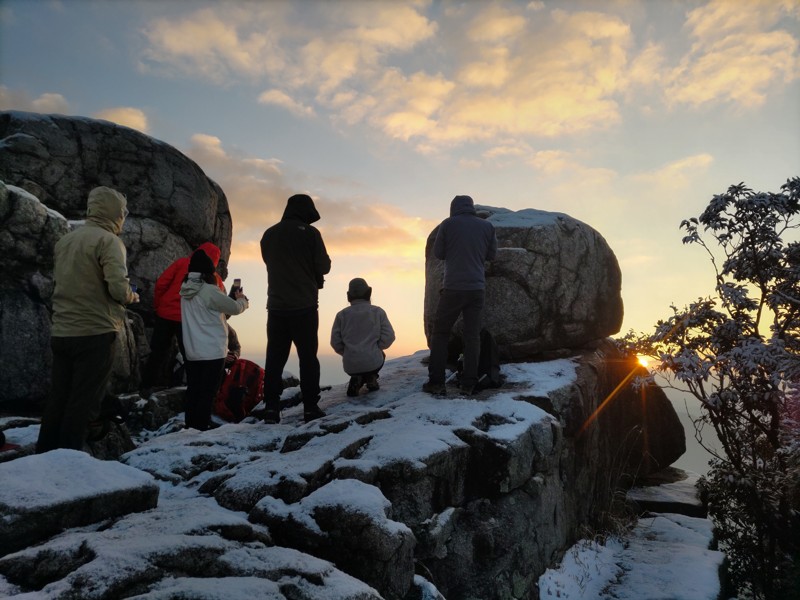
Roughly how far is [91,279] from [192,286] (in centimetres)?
204

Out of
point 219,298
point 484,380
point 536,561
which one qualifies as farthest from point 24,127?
point 536,561

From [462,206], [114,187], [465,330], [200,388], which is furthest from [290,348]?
[114,187]

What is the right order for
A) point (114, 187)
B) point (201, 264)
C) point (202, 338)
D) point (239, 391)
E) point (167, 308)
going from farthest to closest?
point (114, 187), point (239, 391), point (167, 308), point (201, 264), point (202, 338)

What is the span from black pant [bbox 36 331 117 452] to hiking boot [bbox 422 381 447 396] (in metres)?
4.38

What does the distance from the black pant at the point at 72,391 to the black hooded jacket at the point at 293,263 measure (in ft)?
7.78

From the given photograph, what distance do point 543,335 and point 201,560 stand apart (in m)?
7.87

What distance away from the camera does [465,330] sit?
7.75m

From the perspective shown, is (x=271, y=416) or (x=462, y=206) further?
(x=462, y=206)

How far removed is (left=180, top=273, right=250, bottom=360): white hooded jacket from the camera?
6957 mm

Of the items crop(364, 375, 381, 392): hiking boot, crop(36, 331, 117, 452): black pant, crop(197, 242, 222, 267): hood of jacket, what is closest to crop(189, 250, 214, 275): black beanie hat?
crop(197, 242, 222, 267): hood of jacket

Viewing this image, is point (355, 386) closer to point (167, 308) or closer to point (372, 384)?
point (372, 384)

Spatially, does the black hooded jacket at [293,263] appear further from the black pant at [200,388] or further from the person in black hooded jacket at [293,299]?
the black pant at [200,388]

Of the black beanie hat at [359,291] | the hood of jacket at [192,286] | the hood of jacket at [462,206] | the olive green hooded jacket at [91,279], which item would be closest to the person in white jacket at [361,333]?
the black beanie hat at [359,291]

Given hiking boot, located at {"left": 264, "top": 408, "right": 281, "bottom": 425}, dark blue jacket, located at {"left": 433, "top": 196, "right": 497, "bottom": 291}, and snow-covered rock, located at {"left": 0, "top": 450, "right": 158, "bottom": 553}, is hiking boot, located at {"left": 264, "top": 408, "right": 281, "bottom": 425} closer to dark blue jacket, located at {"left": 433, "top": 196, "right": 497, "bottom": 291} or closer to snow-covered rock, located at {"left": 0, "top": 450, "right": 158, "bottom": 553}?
snow-covered rock, located at {"left": 0, "top": 450, "right": 158, "bottom": 553}
